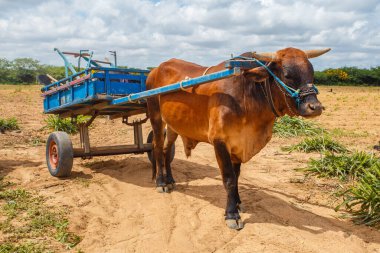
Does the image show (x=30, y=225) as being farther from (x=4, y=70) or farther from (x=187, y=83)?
(x=4, y=70)

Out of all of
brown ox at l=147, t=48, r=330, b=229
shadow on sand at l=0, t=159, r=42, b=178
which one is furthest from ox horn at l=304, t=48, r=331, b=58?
shadow on sand at l=0, t=159, r=42, b=178

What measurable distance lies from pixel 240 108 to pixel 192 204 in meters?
1.56

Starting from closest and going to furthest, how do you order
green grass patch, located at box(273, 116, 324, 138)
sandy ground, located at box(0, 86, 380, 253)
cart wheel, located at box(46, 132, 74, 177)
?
sandy ground, located at box(0, 86, 380, 253), cart wheel, located at box(46, 132, 74, 177), green grass patch, located at box(273, 116, 324, 138)

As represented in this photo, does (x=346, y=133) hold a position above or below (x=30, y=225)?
above

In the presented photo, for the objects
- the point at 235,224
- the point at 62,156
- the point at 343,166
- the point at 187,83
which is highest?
the point at 187,83

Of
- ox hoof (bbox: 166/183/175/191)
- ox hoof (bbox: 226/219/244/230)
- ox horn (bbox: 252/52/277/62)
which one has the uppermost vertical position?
ox horn (bbox: 252/52/277/62)

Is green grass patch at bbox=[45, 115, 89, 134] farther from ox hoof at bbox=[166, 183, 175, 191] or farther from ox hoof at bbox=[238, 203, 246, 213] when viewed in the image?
ox hoof at bbox=[238, 203, 246, 213]

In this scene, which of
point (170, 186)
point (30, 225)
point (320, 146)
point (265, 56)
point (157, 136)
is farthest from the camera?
point (320, 146)

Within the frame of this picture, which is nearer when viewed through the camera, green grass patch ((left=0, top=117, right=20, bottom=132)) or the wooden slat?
the wooden slat

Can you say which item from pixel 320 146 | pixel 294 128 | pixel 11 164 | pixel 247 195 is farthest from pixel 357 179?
pixel 11 164

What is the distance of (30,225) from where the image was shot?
15.2 feet

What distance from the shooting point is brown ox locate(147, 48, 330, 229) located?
14.3 feet

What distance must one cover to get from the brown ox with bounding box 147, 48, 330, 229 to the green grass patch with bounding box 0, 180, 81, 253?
1.82m

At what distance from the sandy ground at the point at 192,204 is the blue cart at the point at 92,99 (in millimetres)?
400
